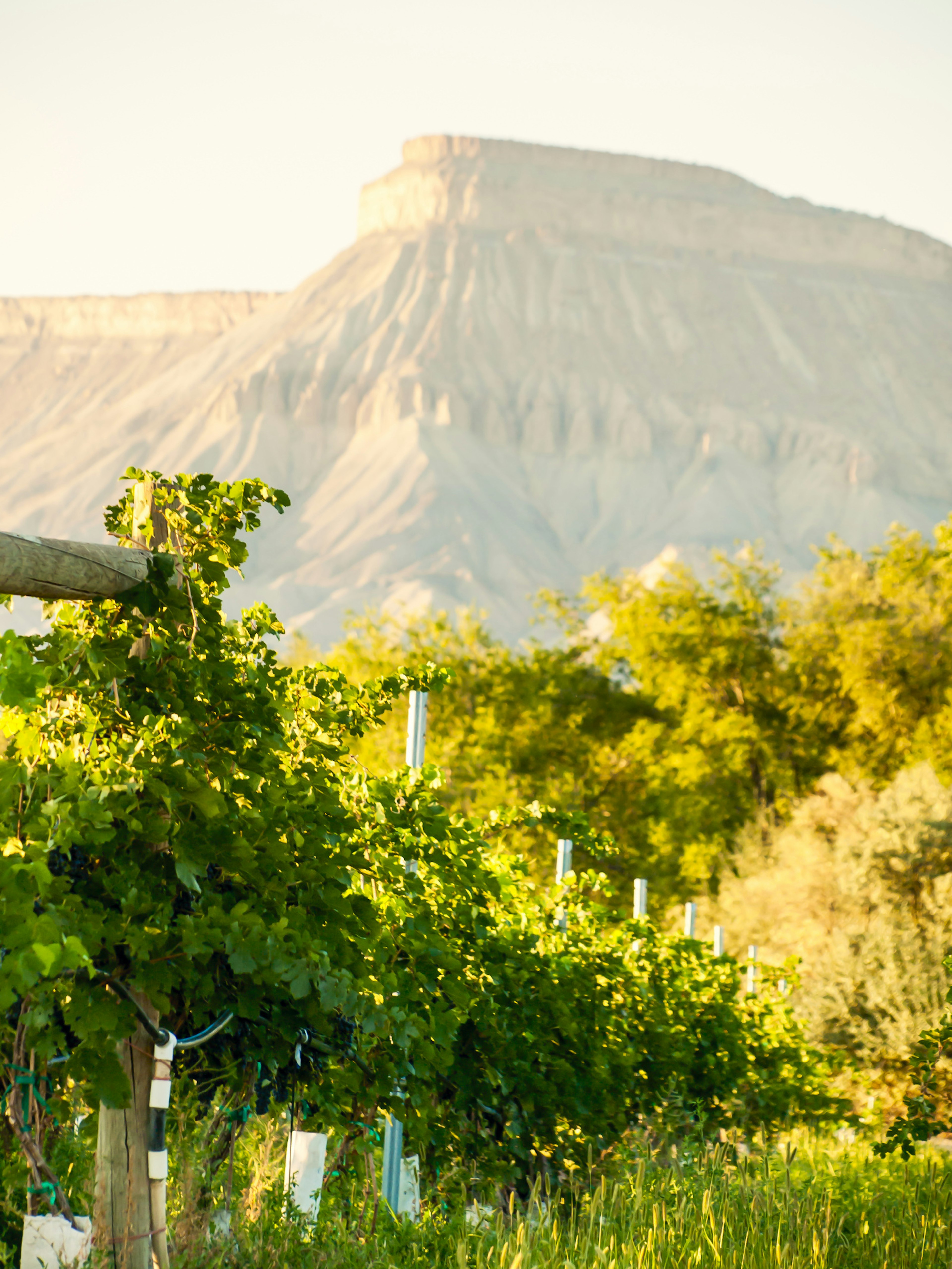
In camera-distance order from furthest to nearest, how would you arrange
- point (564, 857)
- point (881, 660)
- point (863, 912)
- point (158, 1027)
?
1. point (881, 660)
2. point (863, 912)
3. point (564, 857)
4. point (158, 1027)

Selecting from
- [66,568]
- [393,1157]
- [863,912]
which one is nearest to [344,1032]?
[66,568]

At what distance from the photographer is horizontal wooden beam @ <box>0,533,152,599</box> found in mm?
2877

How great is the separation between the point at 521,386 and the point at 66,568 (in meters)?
120

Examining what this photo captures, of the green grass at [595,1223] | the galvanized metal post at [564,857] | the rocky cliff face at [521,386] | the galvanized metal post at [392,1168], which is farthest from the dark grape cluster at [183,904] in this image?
the rocky cliff face at [521,386]

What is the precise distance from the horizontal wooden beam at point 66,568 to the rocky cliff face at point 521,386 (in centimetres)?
8523

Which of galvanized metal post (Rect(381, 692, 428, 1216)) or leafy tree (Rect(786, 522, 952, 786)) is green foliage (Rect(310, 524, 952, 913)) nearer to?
leafy tree (Rect(786, 522, 952, 786))

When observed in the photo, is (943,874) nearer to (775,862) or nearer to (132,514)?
(775,862)

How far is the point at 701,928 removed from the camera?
2320 centimetres

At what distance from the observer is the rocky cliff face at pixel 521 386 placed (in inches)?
4087

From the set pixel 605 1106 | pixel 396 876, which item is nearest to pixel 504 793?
pixel 605 1106

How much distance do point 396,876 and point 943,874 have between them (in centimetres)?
1293

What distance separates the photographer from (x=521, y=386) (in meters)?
121

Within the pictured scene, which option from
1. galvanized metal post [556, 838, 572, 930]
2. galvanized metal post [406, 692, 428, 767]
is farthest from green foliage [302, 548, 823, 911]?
galvanized metal post [406, 692, 428, 767]

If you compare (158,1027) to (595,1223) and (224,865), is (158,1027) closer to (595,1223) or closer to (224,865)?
(224,865)
